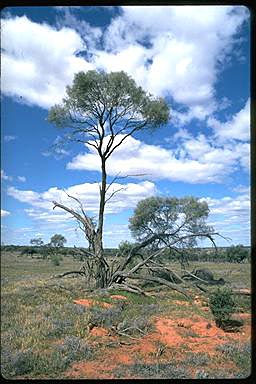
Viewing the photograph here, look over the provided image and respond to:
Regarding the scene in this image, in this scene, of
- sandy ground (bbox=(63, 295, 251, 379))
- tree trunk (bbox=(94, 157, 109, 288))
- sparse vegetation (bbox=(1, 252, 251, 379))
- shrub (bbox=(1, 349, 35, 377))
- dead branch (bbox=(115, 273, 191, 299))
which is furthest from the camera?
tree trunk (bbox=(94, 157, 109, 288))

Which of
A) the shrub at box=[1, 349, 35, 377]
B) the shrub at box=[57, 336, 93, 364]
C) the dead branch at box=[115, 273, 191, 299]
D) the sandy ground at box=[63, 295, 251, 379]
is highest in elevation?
the dead branch at box=[115, 273, 191, 299]

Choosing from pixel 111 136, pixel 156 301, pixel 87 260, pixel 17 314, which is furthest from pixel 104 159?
pixel 17 314

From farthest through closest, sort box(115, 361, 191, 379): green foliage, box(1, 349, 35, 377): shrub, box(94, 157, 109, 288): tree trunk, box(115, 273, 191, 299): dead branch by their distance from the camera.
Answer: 1. box(94, 157, 109, 288): tree trunk
2. box(115, 273, 191, 299): dead branch
3. box(1, 349, 35, 377): shrub
4. box(115, 361, 191, 379): green foliage

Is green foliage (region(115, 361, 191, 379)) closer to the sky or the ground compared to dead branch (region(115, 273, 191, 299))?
closer to the ground

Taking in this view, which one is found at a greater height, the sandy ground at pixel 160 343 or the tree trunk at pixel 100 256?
the tree trunk at pixel 100 256

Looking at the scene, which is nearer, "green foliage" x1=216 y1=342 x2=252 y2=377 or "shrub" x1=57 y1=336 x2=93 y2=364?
"green foliage" x1=216 y1=342 x2=252 y2=377

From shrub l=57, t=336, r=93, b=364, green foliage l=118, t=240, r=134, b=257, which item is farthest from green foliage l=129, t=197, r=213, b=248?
shrub l=57, t=336, r=93, b=364

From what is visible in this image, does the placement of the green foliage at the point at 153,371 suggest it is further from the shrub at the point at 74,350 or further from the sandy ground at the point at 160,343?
the shrub at the point at 74,350

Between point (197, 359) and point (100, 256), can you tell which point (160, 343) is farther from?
point (100, 256)

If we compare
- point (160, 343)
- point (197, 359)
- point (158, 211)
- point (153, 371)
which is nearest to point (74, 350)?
point (153, 371)

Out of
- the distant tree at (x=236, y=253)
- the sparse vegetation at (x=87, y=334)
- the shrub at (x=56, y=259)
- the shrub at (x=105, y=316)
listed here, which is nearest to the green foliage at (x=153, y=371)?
the sparse vegetation at (x=87, y=334)

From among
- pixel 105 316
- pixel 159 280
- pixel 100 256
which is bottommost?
pixel 105 316

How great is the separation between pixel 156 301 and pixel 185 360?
3.63 meters

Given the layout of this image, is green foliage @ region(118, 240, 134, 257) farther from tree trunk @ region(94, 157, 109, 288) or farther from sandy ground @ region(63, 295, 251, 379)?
sandy ground @ region(63, 295, 251, 379)
